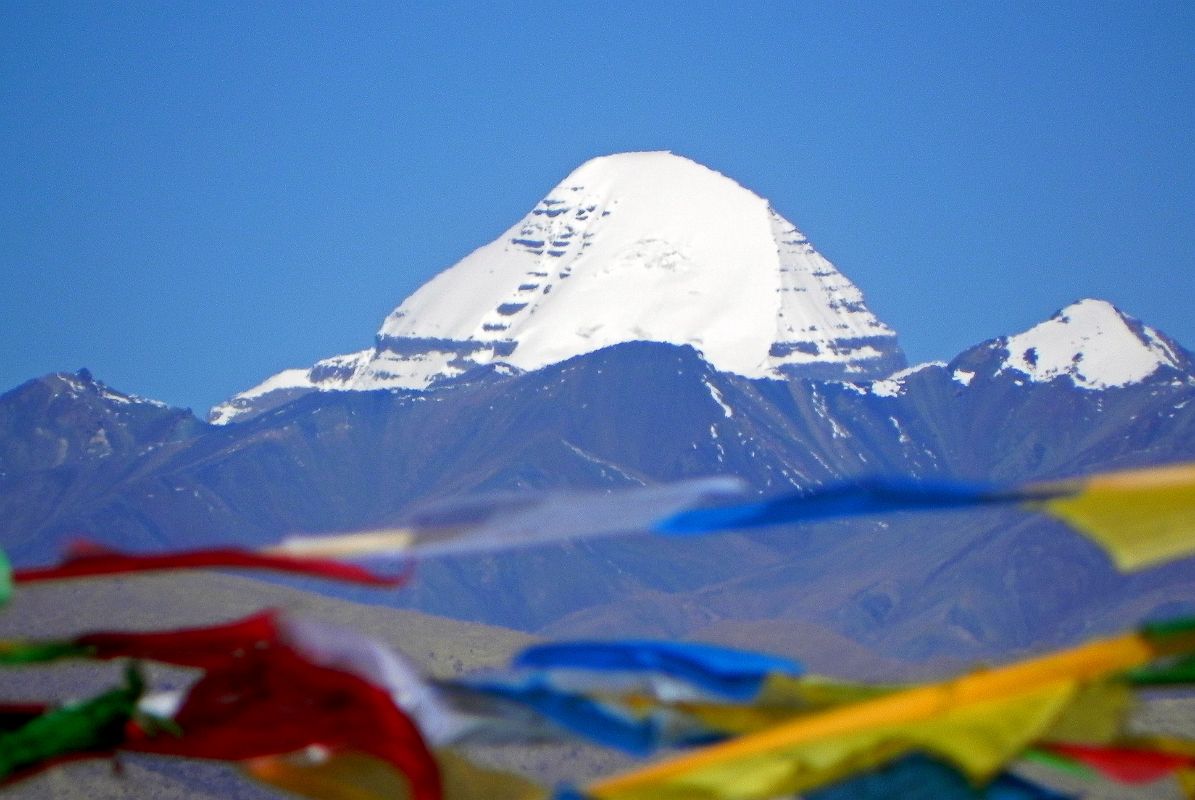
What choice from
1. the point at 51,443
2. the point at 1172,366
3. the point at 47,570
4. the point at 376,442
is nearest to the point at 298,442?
the point at 376,442

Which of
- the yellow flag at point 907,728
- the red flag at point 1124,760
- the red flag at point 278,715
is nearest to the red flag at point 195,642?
the red flag at point 278,715

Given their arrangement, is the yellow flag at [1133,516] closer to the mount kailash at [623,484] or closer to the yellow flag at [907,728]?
the yellow flag at [907,728]

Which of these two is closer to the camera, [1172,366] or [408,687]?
[408,687]

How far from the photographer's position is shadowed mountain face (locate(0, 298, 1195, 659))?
421ft

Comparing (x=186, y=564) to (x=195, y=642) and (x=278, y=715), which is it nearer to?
(x=195, y=642)

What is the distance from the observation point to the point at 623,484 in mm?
178125

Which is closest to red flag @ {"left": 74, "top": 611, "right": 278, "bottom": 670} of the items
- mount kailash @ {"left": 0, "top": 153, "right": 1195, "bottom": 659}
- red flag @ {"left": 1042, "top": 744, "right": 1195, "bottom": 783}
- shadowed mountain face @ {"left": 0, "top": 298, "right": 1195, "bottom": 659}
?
red flag @ {"left": 1042, "top": 744, "right": 1195, "bottom": 783}

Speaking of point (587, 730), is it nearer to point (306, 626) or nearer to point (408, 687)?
point (408, 687)

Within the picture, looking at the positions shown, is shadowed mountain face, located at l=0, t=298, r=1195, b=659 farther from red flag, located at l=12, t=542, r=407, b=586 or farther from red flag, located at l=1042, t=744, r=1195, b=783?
red flag, located at l=12, t=542, r=407, b=586

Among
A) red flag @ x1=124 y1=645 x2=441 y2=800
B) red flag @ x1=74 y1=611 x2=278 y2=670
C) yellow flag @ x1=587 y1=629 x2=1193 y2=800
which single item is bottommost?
yellow flag @ x1=587 y1=629 x2=1193 y2=800

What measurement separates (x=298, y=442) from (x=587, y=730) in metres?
184

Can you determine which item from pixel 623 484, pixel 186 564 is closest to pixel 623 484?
pixel 623 484

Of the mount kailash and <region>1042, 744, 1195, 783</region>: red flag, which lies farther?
the mount kailash

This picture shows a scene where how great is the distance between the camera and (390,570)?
368 centimetres
